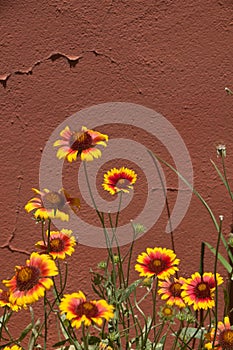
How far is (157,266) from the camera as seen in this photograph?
1.36m

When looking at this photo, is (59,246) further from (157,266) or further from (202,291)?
(202,291)

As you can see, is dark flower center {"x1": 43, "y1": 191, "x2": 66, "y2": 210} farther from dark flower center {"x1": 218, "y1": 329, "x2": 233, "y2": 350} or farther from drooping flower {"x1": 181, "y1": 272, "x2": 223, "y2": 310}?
dark flower center {"x1": 218, "y1": 329, "x2": 233, "y2": 350}

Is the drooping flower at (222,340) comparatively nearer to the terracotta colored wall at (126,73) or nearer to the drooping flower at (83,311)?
the drooping flower at (83,311)

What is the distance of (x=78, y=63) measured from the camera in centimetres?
185

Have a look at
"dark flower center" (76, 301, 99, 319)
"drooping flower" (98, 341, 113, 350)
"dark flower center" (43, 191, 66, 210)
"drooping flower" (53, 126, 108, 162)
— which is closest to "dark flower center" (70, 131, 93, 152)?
"drooping flower" (53, 126, 108, 162)

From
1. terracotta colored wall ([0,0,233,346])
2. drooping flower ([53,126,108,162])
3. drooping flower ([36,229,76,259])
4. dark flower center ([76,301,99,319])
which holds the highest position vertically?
terracotta colored wall ([0,0,233,346])

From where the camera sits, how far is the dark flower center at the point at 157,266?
135 centimetres

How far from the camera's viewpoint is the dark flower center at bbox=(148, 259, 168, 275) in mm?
1354

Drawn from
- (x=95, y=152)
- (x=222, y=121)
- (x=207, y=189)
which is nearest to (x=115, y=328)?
(x=95, y=152)

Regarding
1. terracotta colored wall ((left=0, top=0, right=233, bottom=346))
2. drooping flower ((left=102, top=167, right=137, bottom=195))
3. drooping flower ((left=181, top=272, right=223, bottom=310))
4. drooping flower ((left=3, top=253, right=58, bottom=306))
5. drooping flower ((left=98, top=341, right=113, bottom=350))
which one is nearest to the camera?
drooping flower ((left=3, top=253, right=58, bottom=306))

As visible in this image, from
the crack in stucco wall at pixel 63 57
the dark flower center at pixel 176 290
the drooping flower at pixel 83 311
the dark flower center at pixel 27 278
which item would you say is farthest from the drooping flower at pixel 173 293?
the crack in stucco wall at pixel 63 57

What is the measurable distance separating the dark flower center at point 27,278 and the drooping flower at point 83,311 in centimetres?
7

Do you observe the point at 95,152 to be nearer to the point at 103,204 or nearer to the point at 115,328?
the point at 115,328

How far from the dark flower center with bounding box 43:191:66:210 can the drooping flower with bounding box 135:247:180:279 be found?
0.22 meters
